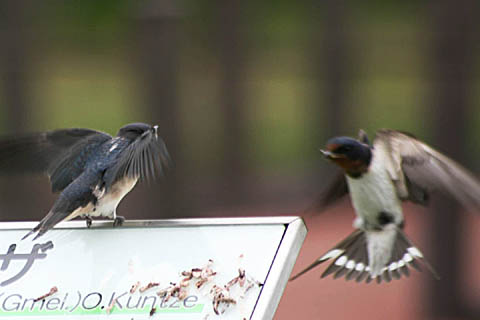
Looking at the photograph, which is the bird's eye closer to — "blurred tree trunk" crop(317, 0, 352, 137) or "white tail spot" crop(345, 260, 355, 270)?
"white tail spot" crop(345, 260, 355, 270)

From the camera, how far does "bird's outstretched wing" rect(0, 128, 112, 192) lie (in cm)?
259

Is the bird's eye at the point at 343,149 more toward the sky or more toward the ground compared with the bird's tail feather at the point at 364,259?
more toward the sky

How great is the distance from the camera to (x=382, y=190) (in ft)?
7.86

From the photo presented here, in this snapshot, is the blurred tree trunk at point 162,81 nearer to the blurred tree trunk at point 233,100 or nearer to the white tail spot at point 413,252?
the blurred tree trunk at point 233,100

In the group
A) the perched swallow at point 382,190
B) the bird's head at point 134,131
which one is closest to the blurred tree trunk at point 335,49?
the perched swallow at point 382,190

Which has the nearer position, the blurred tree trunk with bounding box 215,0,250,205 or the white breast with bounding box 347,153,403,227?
the white breast with bounding box 347,153,403,227

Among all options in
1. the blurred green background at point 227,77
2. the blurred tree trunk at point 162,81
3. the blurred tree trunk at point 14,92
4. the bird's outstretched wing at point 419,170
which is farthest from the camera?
the blurred tree trunk at point 14,92

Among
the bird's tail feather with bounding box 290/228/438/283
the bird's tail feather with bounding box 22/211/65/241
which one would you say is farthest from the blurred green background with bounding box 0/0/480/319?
the bird's tail feather with bounding box 22/211/65/241

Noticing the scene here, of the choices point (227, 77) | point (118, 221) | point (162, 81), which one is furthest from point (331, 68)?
point (118, 221)

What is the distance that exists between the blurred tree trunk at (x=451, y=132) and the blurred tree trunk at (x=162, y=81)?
188cm

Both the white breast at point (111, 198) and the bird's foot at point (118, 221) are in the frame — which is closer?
the bird's foot at point (118, 221)

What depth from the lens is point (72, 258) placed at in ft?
6.84

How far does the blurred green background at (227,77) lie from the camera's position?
512 centimetres

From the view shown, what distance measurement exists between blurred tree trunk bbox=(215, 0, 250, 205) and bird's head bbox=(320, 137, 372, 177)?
439cm
